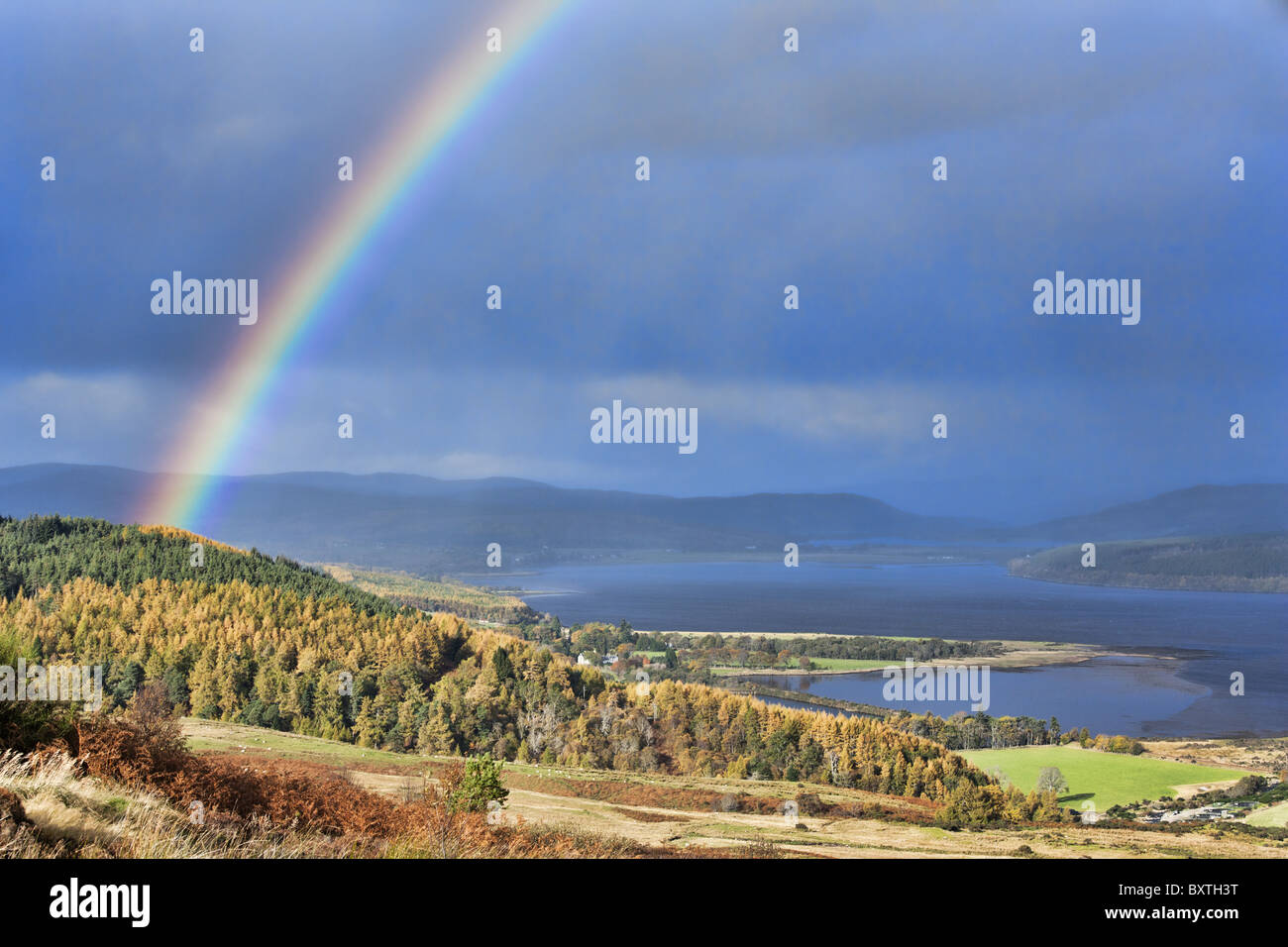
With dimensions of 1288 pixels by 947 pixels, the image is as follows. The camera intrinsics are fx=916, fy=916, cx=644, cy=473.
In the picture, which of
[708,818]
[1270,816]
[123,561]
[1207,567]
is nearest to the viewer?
Answer: [708,818]

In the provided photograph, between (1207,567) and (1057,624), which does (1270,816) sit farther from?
(1207,567)

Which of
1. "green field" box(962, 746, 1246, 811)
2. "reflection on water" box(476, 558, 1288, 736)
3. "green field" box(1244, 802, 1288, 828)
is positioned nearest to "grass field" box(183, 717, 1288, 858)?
"green field" box(1244, 802, 1288, 828)

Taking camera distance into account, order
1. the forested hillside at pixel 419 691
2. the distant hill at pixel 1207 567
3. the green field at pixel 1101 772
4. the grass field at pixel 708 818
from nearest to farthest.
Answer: the grass field at pixel 708 818 → the forested hillside at pixel 419 691 → the green field at pixel 1101 772 → the distant hill at pixel 1207 567

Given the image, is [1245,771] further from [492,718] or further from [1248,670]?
[1248,670]

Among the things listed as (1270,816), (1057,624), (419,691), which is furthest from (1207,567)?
(419,691)

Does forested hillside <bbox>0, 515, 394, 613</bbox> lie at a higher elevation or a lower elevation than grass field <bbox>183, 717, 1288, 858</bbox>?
higher

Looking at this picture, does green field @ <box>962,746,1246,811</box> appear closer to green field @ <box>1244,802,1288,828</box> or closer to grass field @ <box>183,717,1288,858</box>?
green field @ <box>1244,802,1288,828</box>

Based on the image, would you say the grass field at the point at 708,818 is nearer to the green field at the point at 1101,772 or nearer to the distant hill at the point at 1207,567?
the green field at the point at 1101,772

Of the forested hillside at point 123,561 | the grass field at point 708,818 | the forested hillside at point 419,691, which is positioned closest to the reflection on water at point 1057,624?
the forested hillside at point 419,691
